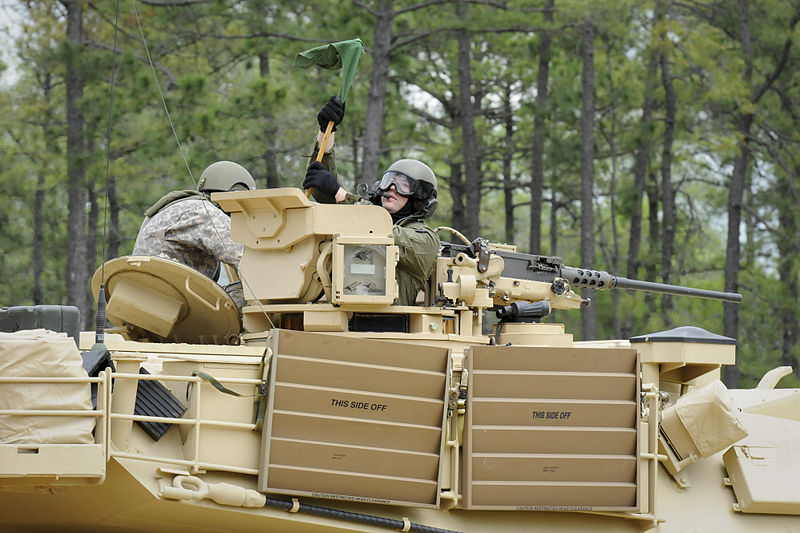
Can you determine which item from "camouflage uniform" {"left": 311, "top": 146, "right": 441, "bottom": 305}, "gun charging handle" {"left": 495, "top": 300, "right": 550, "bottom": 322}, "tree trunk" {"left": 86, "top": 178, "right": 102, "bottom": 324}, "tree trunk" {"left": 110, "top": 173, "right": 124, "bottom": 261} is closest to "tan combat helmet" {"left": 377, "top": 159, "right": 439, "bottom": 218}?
"camouflage uniform" {"left": 311, "top": 146, "right": 441, "bottom": 305}

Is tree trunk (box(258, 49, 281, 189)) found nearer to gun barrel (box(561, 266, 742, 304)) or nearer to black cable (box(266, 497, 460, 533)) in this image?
gun barrel (box(561, 266, 742, 304))

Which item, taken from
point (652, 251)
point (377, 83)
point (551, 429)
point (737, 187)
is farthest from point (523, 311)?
point (652, 251)

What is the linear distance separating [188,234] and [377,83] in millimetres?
11353

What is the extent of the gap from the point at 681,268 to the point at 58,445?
73.4 feet

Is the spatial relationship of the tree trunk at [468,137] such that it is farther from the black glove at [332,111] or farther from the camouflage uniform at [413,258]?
the camouflage uniform at [413,258]

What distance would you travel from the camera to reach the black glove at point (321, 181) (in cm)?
867

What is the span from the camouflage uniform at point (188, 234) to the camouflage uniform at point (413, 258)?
1.29m

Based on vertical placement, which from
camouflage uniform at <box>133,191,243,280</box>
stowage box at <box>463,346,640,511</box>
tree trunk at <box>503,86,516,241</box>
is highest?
tree trunk at <box>503,86,516,241</box>

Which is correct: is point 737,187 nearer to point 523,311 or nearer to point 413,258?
point 523,311

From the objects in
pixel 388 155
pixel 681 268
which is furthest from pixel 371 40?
pixel 681 268

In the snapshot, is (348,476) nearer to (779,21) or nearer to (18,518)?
(18,518)

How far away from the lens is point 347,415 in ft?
21.5

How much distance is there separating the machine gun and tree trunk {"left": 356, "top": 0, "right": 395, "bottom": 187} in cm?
870

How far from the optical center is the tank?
6102 millimetres
